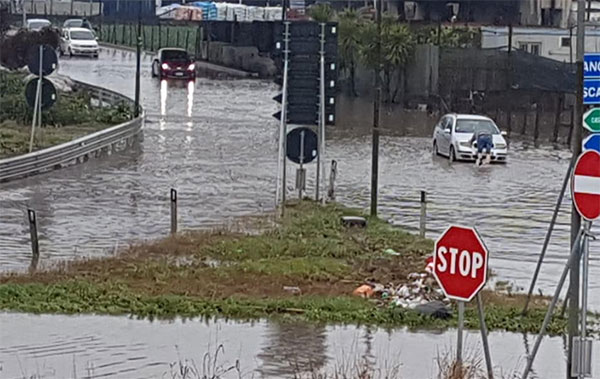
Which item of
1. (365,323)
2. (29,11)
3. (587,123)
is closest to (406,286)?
(365,323)

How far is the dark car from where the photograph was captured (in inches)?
2576

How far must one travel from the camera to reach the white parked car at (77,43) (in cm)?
7531

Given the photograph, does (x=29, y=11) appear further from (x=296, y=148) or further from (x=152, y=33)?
(x=296, y=148)

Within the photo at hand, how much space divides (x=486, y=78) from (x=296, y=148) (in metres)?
32.1

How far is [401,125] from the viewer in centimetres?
4959

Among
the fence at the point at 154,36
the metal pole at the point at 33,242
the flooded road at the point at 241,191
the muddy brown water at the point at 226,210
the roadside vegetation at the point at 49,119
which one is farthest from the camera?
the fence at the point at 154,36

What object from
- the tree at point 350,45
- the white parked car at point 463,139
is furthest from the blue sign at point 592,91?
the tree at point 350,45

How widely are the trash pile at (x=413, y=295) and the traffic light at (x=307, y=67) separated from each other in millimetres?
9282

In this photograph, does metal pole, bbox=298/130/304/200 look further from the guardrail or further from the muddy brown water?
the guardrail

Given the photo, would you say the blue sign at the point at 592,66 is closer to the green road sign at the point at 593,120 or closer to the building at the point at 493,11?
the green road sign at the point at 593,120

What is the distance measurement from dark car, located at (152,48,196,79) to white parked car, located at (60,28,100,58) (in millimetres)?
11058

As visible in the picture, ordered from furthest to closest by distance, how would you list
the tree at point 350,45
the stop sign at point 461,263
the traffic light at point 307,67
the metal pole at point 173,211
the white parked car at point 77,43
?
1. the white parked car at point 77,43
2. the tree at point 350,45
3. the traffic light at point 307,67
4. the metal pole at point 173,211
5. the stop sign at point 461,263

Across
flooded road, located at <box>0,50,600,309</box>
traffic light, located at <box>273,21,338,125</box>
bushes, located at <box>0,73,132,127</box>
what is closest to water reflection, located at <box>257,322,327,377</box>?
flooded road, located at <box>0,50,600,309</box>

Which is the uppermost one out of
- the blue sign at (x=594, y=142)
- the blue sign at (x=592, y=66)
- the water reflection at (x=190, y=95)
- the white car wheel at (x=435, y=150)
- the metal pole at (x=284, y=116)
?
the blue sign at (x=592, y=66)
